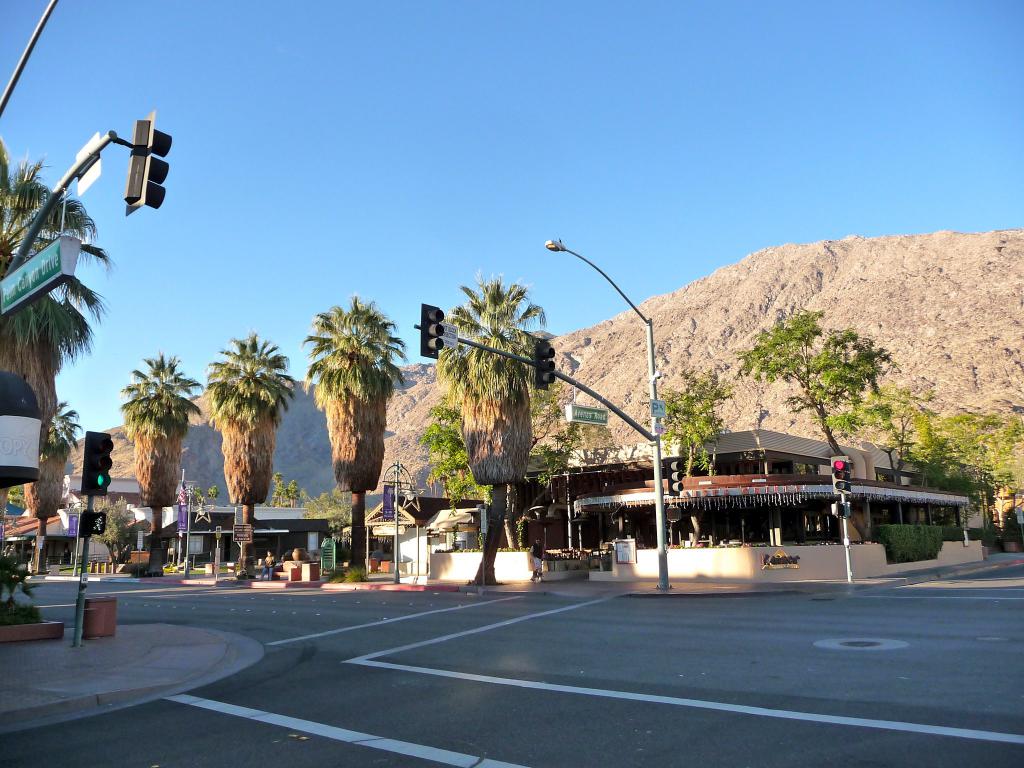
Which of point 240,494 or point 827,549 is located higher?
point 240,494

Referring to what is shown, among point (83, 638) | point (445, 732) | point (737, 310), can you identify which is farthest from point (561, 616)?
point (737, 310)

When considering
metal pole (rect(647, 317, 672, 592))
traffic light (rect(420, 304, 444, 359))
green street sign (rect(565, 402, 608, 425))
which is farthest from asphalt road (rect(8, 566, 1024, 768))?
metal pole (rect(647, 317, 672, 592))

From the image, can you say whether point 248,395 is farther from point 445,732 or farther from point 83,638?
point 445,732

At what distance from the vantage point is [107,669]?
11266 mm

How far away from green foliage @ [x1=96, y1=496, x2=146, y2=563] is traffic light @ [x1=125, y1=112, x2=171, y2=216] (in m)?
56.4

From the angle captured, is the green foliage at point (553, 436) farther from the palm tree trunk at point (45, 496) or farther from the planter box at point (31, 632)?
the palm tree trunk at point (45, 496)

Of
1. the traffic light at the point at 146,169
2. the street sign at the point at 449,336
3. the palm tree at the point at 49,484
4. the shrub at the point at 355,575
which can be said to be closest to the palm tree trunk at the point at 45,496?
the palm tree at the point at 49,484

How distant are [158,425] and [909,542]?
4138cm

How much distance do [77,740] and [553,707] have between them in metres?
4.74

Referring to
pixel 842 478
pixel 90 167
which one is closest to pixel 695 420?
pixel 842 478

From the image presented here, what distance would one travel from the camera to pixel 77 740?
24.9ft

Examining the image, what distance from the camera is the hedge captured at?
1332 inches

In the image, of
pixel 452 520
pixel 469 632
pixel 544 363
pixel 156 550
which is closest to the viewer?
pixel 469 632

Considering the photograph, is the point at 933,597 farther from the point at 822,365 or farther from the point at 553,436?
the point at 553,436
